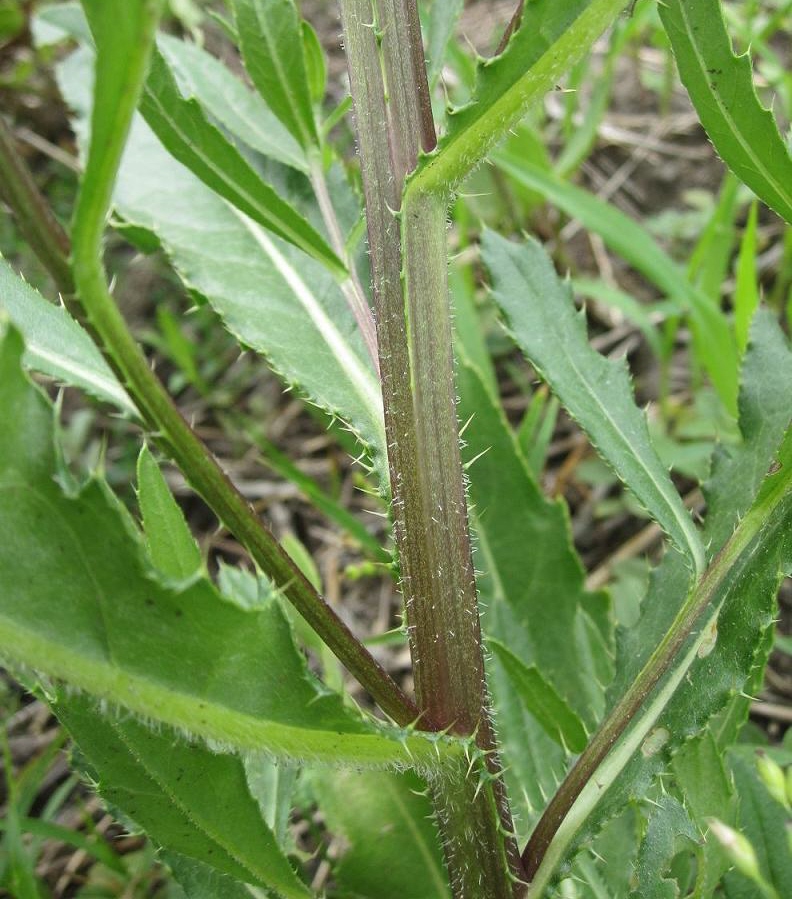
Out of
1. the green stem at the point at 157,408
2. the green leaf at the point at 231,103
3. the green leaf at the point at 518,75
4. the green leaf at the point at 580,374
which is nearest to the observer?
the green stem at the point at 157,408

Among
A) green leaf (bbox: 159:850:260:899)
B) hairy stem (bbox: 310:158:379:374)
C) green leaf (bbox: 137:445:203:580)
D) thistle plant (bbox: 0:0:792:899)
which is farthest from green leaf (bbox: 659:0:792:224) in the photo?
green leaf (bbox: 159:850:260:899)

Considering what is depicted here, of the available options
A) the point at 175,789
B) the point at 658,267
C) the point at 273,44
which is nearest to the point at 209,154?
the point at 273,44

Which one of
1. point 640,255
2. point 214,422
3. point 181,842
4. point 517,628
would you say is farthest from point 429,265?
point 214,422

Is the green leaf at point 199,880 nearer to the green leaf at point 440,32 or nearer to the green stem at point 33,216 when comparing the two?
the green stem at point 33,216

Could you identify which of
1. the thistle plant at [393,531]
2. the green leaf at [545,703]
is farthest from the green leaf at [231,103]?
the green leaf at [545,703]

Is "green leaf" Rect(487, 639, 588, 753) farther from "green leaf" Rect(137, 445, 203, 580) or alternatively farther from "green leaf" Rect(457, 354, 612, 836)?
"green leaf" Rect(137, 445, 203, 580)

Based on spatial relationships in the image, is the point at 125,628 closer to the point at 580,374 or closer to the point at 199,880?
the point at 199,880
